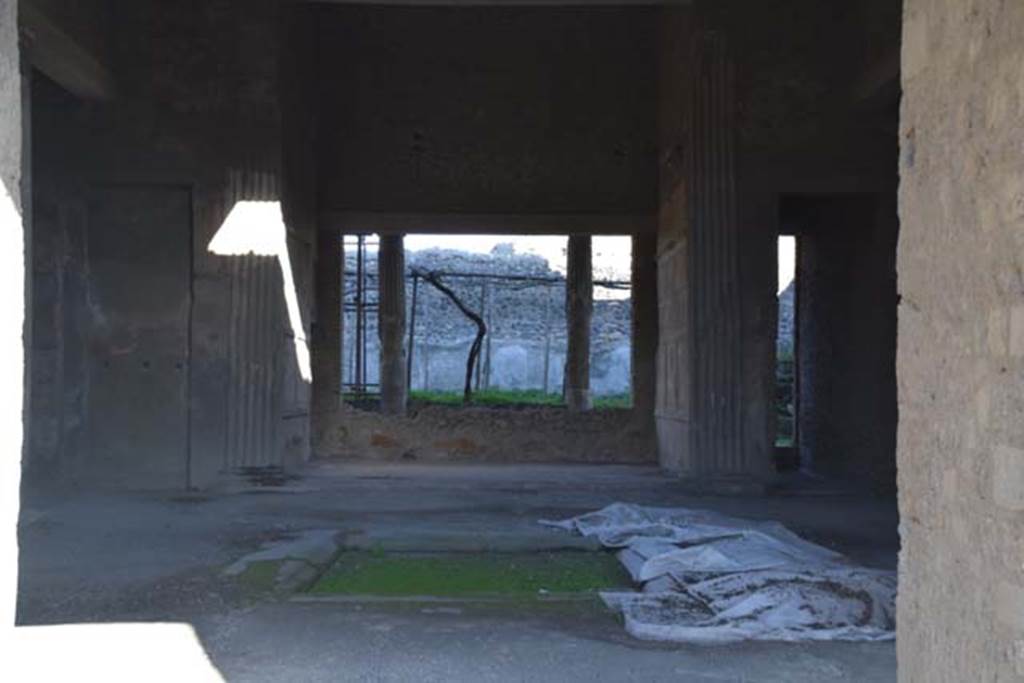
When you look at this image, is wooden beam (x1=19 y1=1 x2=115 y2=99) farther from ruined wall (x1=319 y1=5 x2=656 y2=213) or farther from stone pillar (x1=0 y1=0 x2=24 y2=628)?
stone pillar (x1=0 y1=0 x2=24 y2=628)

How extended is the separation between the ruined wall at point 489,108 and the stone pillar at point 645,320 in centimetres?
66

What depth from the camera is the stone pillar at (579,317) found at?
17.1 m

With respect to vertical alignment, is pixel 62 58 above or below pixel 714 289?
above

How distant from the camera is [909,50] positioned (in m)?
3.50

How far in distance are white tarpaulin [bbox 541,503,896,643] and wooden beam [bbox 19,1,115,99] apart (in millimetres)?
5795

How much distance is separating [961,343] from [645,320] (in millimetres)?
11322

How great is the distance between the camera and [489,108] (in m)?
14.2

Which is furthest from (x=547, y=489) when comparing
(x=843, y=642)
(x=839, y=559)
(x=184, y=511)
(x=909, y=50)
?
(x=909, y=50)

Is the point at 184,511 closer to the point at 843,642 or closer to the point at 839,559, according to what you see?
the point at 839,559

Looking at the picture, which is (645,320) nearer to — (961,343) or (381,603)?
(381,603)

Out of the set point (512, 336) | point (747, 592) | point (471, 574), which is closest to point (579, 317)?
point (512, 336)

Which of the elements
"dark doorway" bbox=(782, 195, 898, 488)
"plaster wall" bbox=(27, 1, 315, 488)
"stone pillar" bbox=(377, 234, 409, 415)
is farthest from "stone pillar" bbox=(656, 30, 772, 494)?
"stone pillar" bbox=(377, 234, 409, 415)

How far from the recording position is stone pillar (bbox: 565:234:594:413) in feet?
56.2

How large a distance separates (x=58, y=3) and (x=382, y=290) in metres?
7.60
